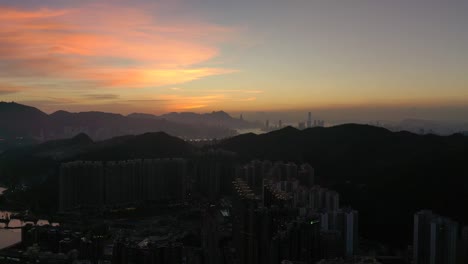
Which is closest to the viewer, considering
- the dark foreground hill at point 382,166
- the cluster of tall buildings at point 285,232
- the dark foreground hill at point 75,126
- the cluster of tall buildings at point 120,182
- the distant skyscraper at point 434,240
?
the cluster of tall buildings at point 285,232

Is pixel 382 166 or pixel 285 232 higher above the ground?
pixel 382 166

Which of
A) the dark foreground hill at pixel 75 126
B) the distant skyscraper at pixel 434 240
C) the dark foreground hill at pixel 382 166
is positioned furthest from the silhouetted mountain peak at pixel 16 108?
the distant skyscraper at pixel 434 240

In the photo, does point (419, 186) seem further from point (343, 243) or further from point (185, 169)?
point (185, 169)

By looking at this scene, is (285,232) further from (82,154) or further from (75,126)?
(75,126)

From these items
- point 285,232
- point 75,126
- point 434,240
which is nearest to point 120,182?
point 285,232

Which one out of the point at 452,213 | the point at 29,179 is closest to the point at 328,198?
the point at 452,213

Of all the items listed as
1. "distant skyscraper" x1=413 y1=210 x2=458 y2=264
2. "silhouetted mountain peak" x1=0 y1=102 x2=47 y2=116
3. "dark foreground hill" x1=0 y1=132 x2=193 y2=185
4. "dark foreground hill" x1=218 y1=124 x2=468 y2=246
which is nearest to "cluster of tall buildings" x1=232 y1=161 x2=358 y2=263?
"distant skyscraper" x1=413 y1=210 x2=458 y2=264

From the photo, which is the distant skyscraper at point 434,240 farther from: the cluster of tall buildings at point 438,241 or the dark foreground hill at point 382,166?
the dark foreground hill at point 382,166
